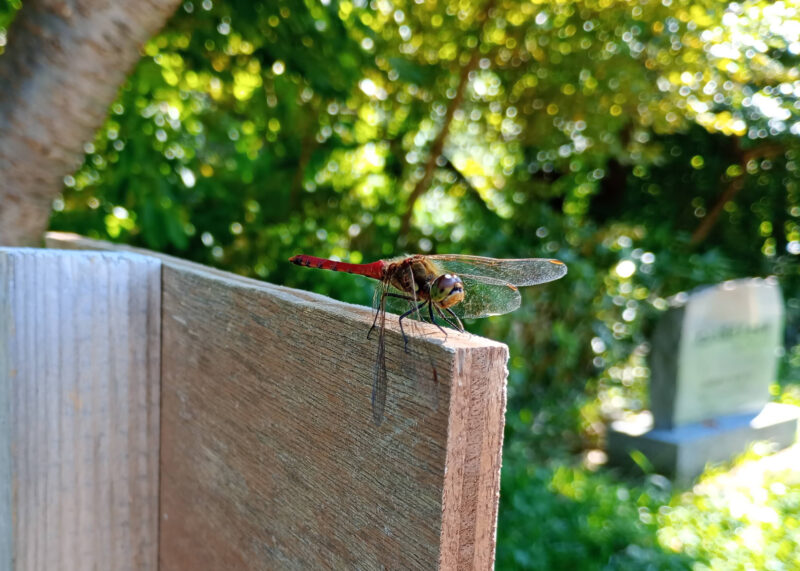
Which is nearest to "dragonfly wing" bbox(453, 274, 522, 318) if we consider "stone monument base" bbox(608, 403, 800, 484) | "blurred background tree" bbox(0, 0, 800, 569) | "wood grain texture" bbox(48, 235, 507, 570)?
"wood grain texture" bbox(48, 235, 507, 570)

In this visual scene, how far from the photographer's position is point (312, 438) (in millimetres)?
619

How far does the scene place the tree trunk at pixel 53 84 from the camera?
1221 mm

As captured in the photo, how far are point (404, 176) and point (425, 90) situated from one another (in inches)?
21.5

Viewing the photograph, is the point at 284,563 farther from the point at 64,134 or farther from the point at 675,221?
the point at 675,221

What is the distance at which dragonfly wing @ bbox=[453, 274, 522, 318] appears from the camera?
0.93 m

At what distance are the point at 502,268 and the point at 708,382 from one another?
4.18 m

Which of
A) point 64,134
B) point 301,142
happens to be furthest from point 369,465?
point 301,142

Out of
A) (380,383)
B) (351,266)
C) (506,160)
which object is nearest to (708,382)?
(506,160)

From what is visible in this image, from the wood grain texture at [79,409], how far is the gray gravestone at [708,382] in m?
3.99

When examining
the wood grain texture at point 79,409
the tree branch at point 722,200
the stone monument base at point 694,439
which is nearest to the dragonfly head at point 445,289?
the wood grain texture at point 79,409

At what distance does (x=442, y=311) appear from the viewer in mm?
773

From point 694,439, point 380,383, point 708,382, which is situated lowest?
point 694,439

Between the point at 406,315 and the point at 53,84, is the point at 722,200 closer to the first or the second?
the point at 53,84

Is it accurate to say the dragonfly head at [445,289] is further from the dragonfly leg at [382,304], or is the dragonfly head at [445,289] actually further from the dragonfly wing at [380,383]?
the dragonfly wing at [380,383]
